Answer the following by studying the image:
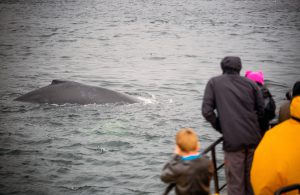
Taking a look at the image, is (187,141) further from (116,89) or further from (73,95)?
(116,89)

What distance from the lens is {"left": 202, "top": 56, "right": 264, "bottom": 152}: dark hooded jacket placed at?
18.7ft

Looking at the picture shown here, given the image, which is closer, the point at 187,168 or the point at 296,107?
the point at 187,168

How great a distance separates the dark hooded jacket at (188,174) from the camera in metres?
4.48

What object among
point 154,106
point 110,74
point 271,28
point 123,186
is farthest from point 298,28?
point 123,186

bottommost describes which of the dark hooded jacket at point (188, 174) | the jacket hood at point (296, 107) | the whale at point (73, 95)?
the whale at point (73, 95)

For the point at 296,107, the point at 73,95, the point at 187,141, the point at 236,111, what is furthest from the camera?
the point at 73,95

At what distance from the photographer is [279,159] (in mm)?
4594

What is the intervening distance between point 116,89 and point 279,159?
54.0ft

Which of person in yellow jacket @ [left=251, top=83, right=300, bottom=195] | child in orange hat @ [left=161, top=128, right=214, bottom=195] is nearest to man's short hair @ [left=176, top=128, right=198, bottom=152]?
child in orange hat @ [left=161, top=128, right=214, bottom=195]

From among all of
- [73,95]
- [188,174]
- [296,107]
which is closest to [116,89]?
[73,95]

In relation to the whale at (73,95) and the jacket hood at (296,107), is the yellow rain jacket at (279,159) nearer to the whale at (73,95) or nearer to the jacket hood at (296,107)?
the jacket hood at (296,107)

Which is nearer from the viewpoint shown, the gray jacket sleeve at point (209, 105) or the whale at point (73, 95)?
the gray jacket sleeve at point (209, 105)

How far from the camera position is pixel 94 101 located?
1537 cm

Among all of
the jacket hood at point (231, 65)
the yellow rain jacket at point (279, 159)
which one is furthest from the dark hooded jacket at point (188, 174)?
the jacket hood at point (231, 65)
